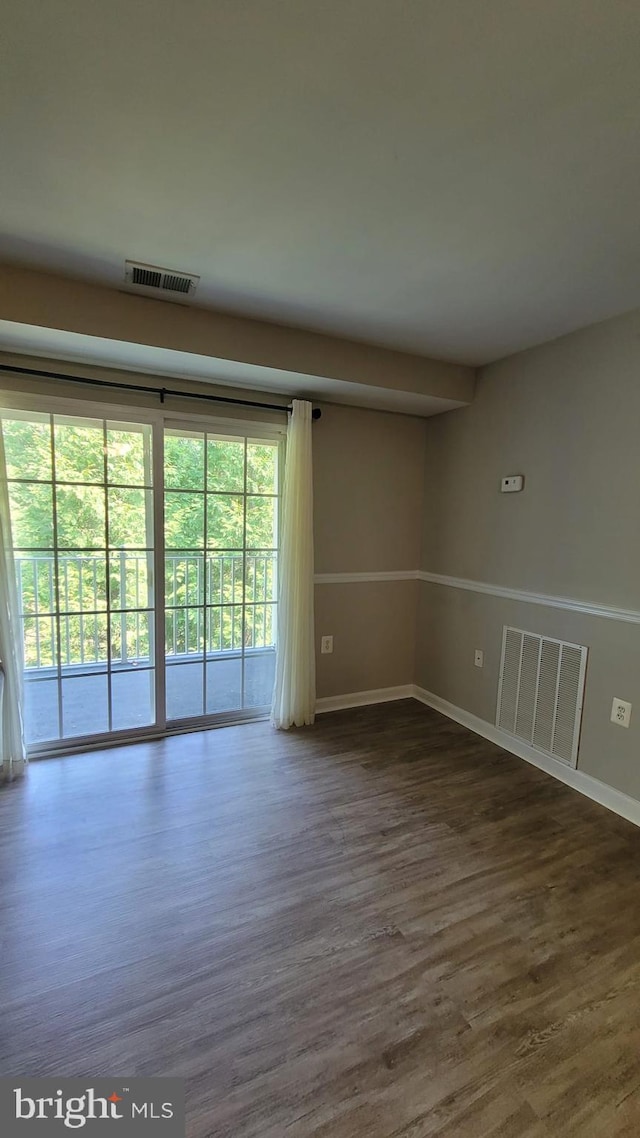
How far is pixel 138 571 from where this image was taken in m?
2.91

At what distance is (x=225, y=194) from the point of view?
1573 millimetres

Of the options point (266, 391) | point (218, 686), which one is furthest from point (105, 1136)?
point (266, 391)

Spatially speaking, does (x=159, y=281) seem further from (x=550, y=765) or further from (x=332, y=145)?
(x=550, y=765)

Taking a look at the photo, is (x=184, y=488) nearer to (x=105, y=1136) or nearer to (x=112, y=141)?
(x=112, y=141)

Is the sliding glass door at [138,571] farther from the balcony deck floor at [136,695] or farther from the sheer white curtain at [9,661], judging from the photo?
the sheer white curtain at [9,661]

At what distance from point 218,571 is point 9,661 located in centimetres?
126

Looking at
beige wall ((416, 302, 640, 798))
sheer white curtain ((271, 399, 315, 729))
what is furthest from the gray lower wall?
sheer white curtain ((271, 399, 315, 729))

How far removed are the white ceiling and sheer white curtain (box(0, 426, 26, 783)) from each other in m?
1.23

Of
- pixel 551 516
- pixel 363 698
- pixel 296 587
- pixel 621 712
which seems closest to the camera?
pixel 621 712

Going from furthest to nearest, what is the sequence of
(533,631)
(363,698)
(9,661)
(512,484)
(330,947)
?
(363,698), (512,484), (533,631), (9,661), (330,947)

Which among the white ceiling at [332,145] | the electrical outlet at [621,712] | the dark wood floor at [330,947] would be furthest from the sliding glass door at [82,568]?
the electrical outlet at [621,712]

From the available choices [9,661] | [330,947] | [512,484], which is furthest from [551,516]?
[9,661]

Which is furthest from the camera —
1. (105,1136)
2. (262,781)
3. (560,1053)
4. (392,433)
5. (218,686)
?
(392,433)

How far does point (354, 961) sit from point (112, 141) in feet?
8.64
